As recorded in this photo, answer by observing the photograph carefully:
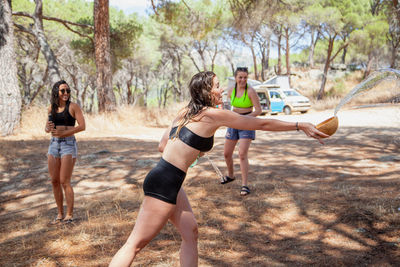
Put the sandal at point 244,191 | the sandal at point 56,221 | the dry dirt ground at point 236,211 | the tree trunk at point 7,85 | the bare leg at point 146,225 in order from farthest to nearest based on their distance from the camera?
the tree trunk at point 7,85 < the sandal at point 244,191 < the sandal at point 56,221 < the dry dirt ground at point 236,211 < the bare leg at point 146,225

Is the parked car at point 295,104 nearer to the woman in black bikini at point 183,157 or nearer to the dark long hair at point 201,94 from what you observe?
the woman in black bikini at point 183,157

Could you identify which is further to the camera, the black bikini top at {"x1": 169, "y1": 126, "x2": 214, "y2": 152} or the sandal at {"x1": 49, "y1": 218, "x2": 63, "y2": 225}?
the sandal at {"x1": 49, "y1": 218, "x2": 63, "y2": 225}

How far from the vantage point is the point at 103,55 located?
14008 millimetres

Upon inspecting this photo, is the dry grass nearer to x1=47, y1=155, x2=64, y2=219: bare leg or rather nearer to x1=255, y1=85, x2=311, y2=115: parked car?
x1=255, y1=85, x2=311, y2=115: parked car

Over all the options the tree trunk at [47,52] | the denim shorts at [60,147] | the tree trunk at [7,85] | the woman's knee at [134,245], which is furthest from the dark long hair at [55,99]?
the tree trunk at [47,52]

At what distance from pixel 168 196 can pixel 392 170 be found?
A: 5275 mm

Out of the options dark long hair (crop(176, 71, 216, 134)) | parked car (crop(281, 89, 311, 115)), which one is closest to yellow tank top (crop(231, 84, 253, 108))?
dark long hair (crop(176, 71, 216, 134))

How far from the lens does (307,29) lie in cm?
3869

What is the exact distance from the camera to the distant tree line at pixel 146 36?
484 inches

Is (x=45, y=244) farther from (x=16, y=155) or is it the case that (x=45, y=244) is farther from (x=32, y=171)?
(x=16, y=155)

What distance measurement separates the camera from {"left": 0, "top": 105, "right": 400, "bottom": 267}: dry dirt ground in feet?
11.6

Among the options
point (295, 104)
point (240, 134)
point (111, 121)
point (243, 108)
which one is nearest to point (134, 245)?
point (240, 134)

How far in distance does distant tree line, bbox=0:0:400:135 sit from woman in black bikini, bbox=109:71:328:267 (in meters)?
7.34

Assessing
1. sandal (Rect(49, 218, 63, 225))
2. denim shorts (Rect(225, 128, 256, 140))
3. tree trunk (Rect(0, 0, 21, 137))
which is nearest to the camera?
sandal (Rect(49, 218, 63, 225))
